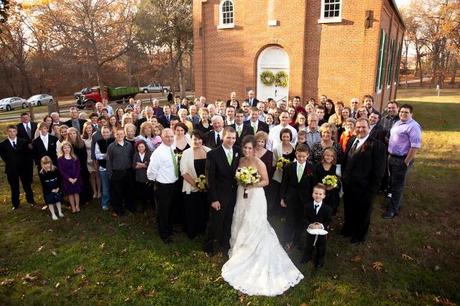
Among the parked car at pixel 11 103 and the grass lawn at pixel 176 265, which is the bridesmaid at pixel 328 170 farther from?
the parked car at pixel 11 103

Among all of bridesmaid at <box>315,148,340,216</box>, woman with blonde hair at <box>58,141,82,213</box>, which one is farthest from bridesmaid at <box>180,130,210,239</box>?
woman with blonde hair at <box>58,141,82,213</box>

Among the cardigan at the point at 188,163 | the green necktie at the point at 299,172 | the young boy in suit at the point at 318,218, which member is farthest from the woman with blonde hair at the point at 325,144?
the cardigan at the point at 188,163

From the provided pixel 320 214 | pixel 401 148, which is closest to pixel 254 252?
pixel 320 214

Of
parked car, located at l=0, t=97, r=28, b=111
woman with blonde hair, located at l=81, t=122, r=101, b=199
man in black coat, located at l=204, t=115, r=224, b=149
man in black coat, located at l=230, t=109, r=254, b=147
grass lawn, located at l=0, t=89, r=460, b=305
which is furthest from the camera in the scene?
parked car, located at l=0, t=97, r=28, b=111

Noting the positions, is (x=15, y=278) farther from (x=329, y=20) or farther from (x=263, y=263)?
(x=329, y=20)

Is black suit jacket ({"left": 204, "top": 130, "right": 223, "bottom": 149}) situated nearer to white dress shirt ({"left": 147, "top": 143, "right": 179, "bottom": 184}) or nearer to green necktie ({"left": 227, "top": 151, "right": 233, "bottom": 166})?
white dress shirt ({"left": 147, "top": 143, "right": 179, "bottom": 184})

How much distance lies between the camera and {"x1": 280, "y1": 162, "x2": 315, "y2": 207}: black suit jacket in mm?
5887

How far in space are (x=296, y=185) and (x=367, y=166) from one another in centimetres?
129

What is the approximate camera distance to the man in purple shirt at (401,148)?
6770 millimetres

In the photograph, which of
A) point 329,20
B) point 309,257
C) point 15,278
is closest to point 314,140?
point 309,257

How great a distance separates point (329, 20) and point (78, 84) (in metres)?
41.5

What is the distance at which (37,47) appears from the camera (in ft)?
143

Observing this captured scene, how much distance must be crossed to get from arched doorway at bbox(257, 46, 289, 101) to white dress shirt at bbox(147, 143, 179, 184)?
13.1 meters

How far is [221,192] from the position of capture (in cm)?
574
